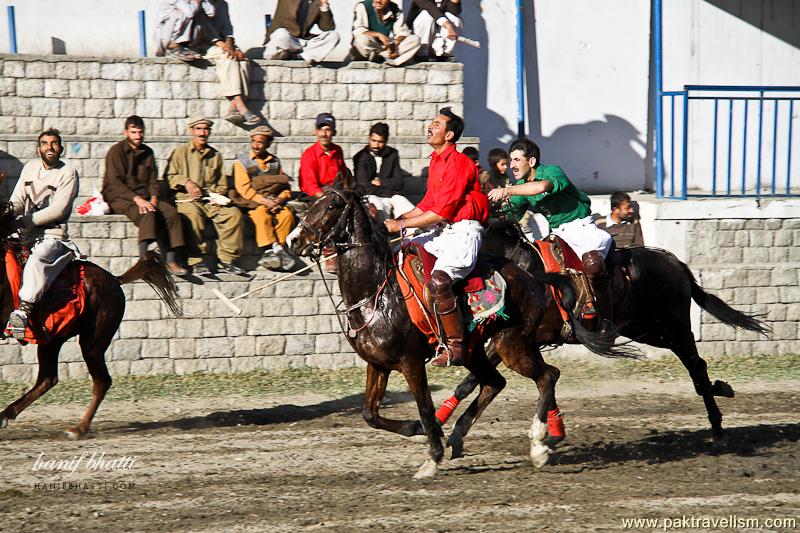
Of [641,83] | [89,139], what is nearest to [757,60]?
[641,83]

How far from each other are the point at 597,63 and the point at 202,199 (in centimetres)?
704

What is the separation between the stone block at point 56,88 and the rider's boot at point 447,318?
7.52 metres

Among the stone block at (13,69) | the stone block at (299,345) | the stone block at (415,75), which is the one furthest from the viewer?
the stone block at (415,75)

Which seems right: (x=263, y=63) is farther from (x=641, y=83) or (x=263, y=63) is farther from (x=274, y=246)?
(x=641, y=83)

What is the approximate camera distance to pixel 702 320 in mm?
12500

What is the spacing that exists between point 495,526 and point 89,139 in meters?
8.48

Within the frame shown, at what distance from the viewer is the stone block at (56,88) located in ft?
42.4

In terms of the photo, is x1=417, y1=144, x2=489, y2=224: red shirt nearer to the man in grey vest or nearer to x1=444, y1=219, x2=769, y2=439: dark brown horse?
x1=444, y1=219, x2=769, y2=439: dark brown horse

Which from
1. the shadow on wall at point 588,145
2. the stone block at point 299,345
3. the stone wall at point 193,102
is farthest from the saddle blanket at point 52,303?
the shadow on wall at point 588,145

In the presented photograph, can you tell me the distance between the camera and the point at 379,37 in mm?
13664

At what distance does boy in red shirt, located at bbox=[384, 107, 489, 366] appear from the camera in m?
7.45

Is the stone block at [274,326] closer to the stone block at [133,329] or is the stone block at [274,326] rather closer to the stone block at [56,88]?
the stone block at [133,329]

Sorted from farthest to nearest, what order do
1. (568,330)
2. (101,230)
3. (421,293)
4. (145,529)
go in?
(101,230) → (568,330) → (421,293) → (145,529)

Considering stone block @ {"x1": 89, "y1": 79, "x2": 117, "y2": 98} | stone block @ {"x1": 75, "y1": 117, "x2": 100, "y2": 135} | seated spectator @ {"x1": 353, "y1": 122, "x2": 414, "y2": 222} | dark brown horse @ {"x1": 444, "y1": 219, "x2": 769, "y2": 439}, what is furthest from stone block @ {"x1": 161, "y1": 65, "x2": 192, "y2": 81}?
dark brown horse @ {"x1": 444, "y1": 219, "x2": 769, "y2": 439}
